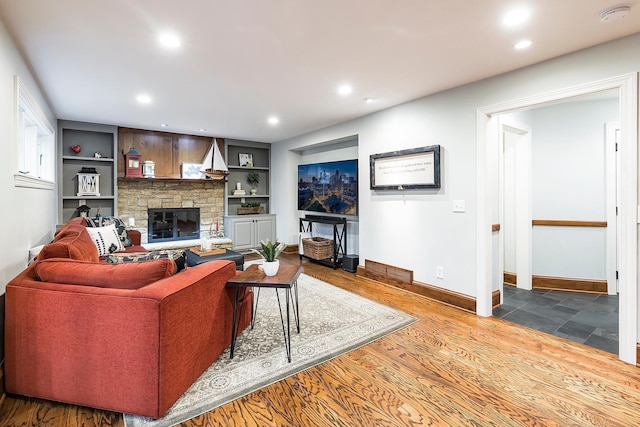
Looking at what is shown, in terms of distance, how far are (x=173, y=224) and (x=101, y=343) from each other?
457cm

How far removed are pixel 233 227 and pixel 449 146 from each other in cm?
436

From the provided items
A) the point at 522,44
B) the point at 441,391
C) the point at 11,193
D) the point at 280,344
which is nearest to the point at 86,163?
the point at 11,193

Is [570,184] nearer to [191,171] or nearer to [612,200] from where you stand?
[612,200]

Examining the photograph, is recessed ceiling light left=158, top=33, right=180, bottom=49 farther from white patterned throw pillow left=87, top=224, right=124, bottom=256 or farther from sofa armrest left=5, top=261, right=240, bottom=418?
white patterned throw pillow left=87, top=224, right=124, bottom=256

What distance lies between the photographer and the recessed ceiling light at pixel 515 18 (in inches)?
77.4

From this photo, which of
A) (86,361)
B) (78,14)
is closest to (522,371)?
(86,361)

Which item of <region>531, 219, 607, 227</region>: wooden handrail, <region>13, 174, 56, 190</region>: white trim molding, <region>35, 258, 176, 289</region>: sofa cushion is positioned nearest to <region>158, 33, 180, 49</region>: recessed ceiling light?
<region>13, 174, 56, 190</region>: white trim molding

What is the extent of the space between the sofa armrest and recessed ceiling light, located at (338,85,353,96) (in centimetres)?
258

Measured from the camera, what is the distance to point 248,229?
6395 mm

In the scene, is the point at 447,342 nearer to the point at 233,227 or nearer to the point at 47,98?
the point at 233,227

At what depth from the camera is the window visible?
2547 millimetres

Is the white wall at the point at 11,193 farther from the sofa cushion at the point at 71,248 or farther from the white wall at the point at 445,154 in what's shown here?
the white wall at the point at 445,154

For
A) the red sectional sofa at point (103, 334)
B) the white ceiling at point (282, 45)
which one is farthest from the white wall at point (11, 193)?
the red sectional sofa at point (103, 334)

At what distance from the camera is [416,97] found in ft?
12.1
